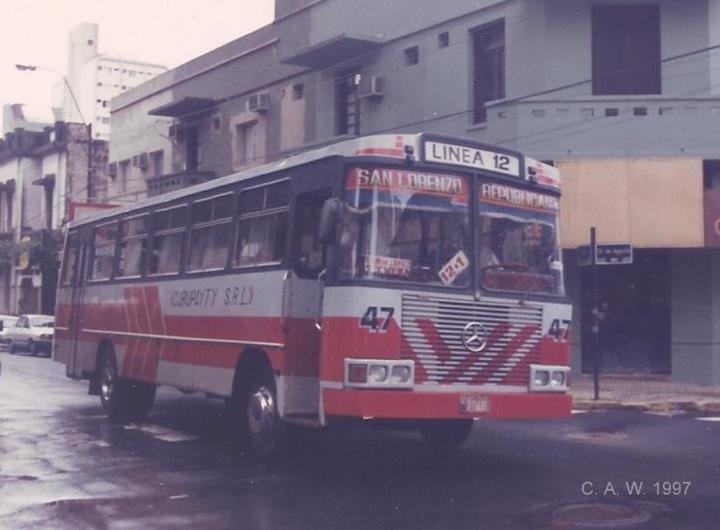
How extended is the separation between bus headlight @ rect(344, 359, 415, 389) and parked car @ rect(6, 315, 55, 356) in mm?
31208

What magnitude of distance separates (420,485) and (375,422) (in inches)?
29.0

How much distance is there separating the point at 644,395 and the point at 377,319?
11.1m

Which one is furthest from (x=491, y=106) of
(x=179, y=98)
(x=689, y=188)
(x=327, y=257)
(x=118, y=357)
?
(x=179, y=98)

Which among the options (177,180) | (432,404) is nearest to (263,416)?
(432,404)

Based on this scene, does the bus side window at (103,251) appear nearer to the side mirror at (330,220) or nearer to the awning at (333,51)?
the side mirror at (330,220)

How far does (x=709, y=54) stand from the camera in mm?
22062

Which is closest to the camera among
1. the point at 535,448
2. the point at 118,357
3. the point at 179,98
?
the point at 535,448

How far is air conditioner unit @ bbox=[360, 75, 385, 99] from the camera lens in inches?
1065

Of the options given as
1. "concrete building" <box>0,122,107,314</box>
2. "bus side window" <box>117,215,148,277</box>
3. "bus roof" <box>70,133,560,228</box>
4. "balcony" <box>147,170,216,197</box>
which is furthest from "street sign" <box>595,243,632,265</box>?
"concrete building" <box>0,122,107,314</box>

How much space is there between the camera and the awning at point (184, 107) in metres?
35.1

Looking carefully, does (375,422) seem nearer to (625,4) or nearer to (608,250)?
(608,250)

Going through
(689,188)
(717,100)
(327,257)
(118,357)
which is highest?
(717,100)

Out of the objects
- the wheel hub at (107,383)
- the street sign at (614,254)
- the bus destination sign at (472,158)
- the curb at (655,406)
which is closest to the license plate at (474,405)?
the bus destination sign at (472,158)

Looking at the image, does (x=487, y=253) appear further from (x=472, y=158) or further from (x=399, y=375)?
(x=399, y=375)
